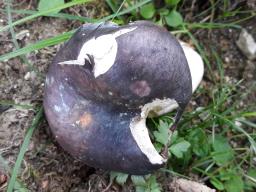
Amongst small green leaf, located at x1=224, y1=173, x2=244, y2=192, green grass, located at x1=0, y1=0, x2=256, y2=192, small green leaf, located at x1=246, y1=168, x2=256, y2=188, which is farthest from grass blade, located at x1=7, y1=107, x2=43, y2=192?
small green leaf, located at x1=246, y1=168, x2=256, y2=188

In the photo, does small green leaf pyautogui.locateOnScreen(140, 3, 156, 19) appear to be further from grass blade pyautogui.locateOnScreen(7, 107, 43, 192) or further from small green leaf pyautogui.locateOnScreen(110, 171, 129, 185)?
small green leaf pyautogui.locateOnScreen(110, 171, 129, 185)

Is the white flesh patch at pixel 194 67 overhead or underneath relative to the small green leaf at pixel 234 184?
overhead

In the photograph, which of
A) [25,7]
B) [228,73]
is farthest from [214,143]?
[25,7]

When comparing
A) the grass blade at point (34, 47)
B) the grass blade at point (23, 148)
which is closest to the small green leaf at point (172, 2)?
the grass blade at point (34, 47)

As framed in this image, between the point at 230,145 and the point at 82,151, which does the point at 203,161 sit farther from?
the point at 82,151

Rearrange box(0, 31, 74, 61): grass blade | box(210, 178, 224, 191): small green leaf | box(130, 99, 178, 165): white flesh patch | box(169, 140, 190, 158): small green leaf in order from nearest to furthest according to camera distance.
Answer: box(130, 99, 178, 165): white flesh patch, box(0, 31, 74, 61): grass blade, box(169, 140, 190, 158): small green leaf, box(210, 178, 224, 191): small green leaf

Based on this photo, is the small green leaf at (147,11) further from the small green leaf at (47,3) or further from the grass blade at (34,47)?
the grass blade at (34,47)

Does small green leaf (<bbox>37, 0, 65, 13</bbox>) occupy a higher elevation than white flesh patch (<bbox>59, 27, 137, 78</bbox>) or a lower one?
lower
